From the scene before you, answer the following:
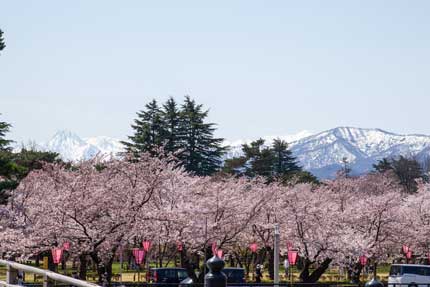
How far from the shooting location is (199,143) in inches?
2324

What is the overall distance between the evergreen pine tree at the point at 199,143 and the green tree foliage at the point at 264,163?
3.40 metres

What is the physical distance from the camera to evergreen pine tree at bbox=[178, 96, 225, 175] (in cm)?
5806

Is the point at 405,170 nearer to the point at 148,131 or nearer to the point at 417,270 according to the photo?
the point at 148,131

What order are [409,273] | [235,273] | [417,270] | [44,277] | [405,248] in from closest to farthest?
1. [44,277]
2. [235,273]
3. [409,273]
4. [417,270]
5. [405,248]

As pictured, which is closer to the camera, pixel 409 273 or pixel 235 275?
pixel 235 275

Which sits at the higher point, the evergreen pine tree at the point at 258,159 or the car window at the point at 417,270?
the evergreen pine tree at the point at 258,159

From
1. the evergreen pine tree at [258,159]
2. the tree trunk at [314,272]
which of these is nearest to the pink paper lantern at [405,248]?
the tree trunk at [314,272]

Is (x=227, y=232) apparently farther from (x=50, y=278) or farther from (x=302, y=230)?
(x=50, y=278)

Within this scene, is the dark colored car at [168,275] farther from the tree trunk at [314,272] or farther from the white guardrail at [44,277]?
the white guardrail at [44,277]

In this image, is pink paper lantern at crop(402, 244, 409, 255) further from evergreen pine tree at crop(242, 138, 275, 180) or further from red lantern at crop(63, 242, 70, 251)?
evergreen pine tree at crop(242, 138, 275, 180)

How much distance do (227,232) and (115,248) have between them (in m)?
7.47

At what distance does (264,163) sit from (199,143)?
8870 mm

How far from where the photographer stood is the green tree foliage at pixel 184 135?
188ft

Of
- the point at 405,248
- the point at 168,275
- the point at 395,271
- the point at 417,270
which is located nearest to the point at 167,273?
the point at 168,275
